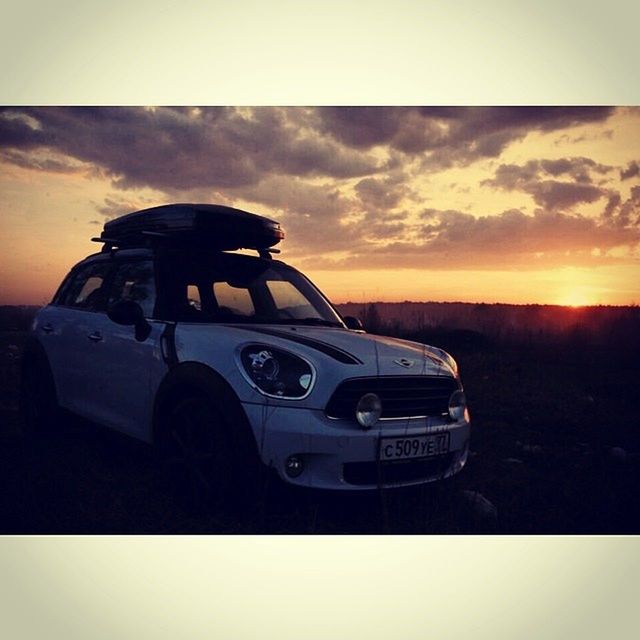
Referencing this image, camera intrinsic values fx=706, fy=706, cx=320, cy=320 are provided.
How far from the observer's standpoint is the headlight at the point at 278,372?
9.84 feet

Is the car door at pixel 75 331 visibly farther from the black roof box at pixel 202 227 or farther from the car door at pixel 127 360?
the black roof box at pixel 202 227

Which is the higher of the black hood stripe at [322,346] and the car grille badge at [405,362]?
the black hood stripe at [322,346]

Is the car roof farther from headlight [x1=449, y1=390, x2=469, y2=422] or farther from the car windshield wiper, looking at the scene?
headlight [x1=449, y1=390, x2=469, y2=422]

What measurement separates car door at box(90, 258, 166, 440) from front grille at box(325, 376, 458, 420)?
95cm

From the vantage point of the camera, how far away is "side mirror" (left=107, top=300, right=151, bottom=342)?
3564mm

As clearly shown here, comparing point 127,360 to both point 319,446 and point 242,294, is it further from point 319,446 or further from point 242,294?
point 319,446

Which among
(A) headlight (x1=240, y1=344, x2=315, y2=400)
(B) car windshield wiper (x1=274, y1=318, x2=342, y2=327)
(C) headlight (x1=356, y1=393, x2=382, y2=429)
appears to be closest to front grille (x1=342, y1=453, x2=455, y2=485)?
(C) headlight (x1=356, y1=393, x2=382, y2=429)

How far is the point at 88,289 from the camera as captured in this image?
14.2 ft

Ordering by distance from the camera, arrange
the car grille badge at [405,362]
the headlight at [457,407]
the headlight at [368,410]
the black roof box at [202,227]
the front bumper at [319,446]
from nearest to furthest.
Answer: the front bumper at [319,446], the headlight at [368,410], the car grille badge at [405,362], the headlight at [457,407], the black roof box at [202,227]

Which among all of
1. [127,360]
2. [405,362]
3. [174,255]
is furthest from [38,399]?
[405,362]

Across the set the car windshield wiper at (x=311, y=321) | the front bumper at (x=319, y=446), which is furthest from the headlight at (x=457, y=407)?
the car windshield wiper at (x=311, y=321)

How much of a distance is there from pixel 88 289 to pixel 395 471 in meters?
2.29

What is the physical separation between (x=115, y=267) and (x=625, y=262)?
10.3ft

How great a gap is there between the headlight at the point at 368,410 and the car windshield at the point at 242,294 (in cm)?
88
